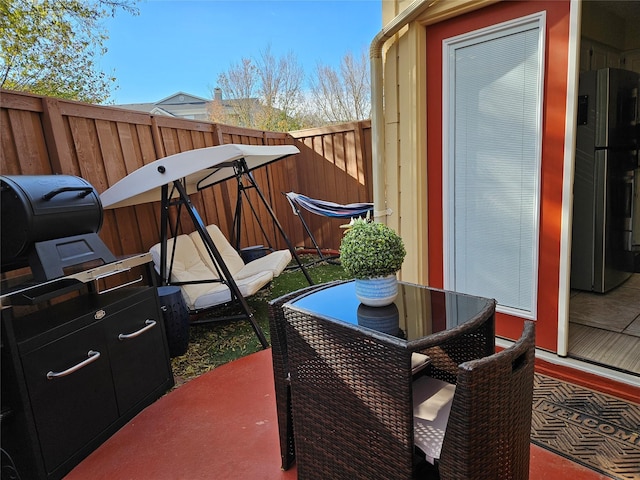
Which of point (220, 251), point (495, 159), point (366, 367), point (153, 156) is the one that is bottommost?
point (220, 251)

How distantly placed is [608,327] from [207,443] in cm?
294

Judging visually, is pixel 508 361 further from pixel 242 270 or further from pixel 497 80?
pixel 242 270

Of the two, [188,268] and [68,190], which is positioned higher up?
[68,190]

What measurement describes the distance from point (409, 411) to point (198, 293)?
272 cm

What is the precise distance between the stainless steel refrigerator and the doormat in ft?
6.36

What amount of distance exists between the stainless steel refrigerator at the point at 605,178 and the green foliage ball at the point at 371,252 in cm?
310

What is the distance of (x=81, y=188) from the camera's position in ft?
7.18

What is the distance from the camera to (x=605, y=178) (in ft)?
11.5

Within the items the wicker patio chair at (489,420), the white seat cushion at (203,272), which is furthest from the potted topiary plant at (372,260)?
the white seat cushion at (203,272)

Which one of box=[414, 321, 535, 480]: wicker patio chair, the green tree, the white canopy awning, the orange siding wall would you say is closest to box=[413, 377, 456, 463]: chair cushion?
box=[414, 321, 535, 480]: wicker patio chair

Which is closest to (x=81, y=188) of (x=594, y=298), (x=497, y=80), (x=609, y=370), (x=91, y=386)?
(x=91, y=386)

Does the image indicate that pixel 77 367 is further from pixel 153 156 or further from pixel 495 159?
pixel 495 159

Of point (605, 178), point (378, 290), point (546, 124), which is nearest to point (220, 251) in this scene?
point (378, 290)

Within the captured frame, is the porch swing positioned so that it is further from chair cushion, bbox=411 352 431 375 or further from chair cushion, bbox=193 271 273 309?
chair cushion, bbox=411 352 431 375
